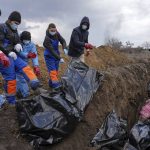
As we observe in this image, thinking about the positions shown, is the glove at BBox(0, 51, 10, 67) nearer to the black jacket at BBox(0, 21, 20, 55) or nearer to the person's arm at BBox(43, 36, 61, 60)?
the black jacket at BBox(0, 21, 20, 55)

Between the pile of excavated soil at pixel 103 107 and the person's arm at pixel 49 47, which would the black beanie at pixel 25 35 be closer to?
the person's arm at pixel 49 47

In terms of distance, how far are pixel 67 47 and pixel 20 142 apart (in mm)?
3054

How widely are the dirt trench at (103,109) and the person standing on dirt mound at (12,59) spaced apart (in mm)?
409

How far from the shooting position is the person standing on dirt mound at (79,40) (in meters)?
9.24

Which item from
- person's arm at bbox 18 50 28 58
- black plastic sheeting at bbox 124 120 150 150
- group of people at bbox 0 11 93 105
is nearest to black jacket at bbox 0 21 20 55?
group of people at bbox 0 11 93 105

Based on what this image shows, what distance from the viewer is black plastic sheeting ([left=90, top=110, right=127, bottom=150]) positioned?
23.9 feet

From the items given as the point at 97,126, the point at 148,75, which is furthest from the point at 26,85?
the point at 148,75

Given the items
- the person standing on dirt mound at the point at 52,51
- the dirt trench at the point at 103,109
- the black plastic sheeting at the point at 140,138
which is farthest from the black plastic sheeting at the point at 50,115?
the person standing on dirt mound at the point at 52,51

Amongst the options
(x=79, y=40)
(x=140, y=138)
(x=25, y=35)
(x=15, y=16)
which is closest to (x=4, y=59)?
(x=15, y=16)

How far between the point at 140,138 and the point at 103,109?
4.73ft

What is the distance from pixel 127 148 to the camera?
6.98m

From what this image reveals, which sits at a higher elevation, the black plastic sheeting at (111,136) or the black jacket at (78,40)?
the black jacket at (78,40)

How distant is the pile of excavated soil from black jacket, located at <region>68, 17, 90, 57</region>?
2.43 feet

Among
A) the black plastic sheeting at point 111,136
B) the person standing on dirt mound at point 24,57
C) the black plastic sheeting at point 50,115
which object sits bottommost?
the black plastic sheeting at point 111,136
